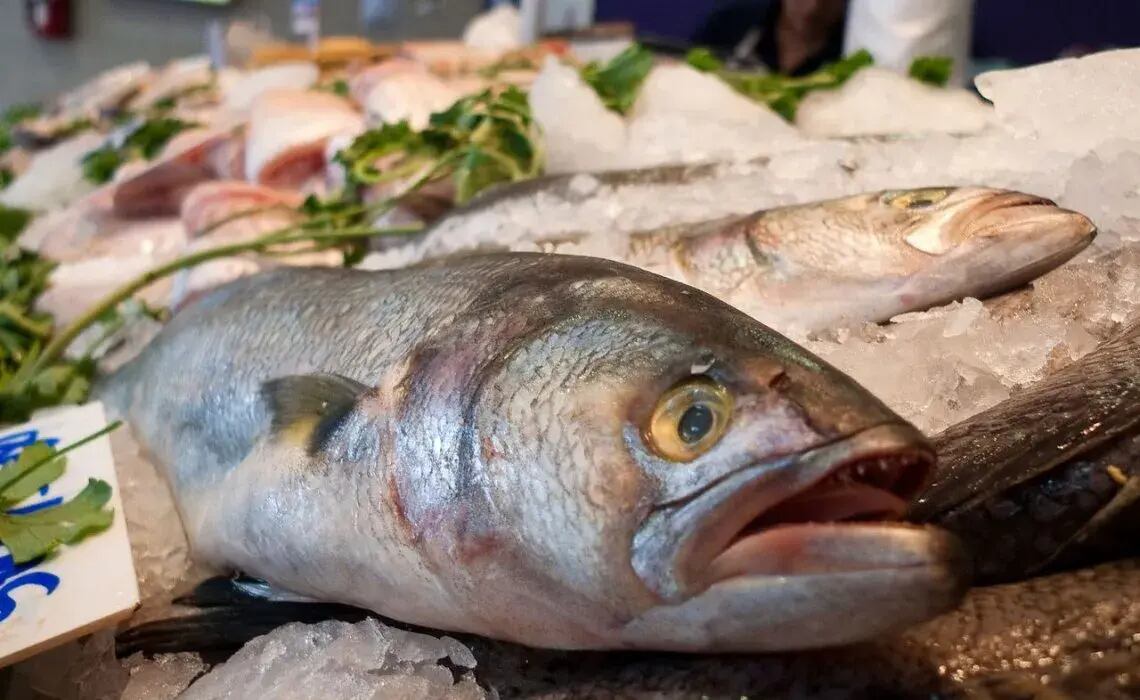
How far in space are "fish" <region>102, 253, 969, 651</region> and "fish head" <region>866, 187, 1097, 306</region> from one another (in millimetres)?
522

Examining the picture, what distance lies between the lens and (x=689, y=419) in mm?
706

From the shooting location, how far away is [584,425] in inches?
29.1

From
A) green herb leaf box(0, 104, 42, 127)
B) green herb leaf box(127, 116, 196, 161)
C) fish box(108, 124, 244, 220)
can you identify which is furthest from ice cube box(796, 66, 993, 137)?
green herb leaf box(0, 104, 42, 127)

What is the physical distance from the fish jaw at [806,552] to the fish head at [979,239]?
0.59 m

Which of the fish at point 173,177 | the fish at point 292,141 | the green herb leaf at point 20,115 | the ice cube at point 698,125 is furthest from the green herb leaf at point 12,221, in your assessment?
the green herb leaf at point 20,115

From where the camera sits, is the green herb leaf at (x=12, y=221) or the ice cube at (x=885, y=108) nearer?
the ice cube at (x=885, y=108)

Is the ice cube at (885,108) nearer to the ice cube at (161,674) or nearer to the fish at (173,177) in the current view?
the ice cube at (161,674)

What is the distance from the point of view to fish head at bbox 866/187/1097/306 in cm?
114

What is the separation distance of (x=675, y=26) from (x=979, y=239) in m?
6.68

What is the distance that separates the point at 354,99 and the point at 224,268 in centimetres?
185

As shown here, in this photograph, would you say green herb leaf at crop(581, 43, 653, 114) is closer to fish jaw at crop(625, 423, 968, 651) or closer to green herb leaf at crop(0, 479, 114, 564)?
green herb leaf at crop(0, 479, 114, 564)

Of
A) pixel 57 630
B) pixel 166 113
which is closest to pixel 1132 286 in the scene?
pixel 57 630

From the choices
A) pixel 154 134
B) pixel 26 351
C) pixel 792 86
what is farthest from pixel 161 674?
pixel 154 134

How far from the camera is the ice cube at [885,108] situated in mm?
2217
